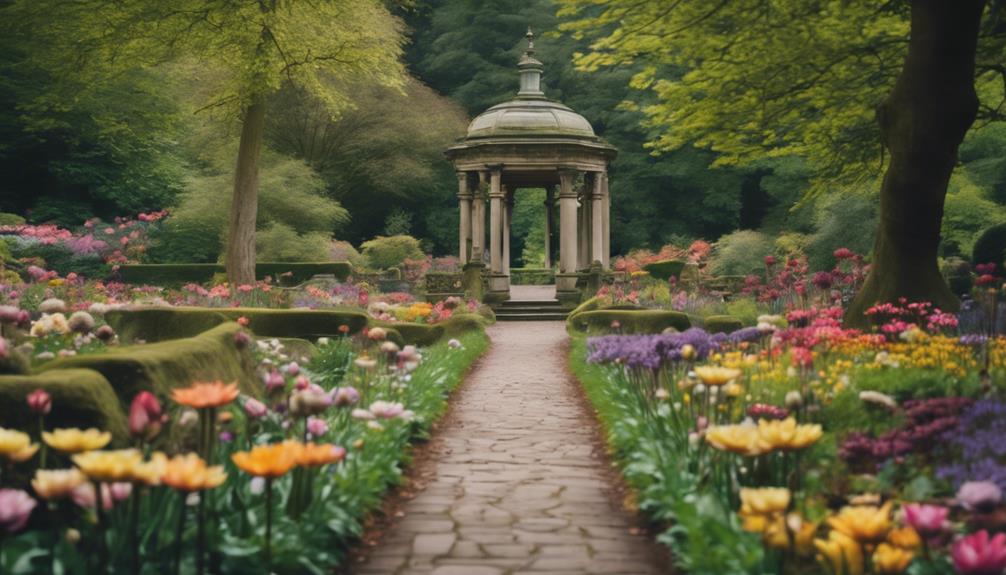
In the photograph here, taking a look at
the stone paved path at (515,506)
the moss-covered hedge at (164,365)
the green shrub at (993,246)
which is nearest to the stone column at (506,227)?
the green shrub at (993,246)

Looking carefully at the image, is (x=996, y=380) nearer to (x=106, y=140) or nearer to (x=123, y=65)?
(x=123, y=65)

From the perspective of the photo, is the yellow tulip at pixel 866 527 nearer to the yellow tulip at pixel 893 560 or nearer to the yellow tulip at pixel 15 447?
the yellow tulip at pixel 893 560

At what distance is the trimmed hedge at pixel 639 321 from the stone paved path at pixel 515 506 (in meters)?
3.72

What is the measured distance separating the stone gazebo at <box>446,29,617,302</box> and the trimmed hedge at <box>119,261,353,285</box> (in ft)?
15.0

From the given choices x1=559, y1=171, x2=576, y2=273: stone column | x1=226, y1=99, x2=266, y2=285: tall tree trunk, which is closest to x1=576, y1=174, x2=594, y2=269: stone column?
x1=559, y1=171, x2=576, y2=273: stone column

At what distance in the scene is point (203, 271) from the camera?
1055 inches

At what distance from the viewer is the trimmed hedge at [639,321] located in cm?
1278

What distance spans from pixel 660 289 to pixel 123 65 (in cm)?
1216

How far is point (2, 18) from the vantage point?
19.7m

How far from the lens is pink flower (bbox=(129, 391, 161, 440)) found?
10.7 ft

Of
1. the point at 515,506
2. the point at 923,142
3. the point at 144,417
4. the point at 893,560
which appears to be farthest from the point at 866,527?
the point at 923,142

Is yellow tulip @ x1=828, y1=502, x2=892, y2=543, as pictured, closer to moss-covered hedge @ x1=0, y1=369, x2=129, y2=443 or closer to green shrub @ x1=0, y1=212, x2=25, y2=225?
moss-covered hedge @ x1=0, y1=369, x2=129, y2=443

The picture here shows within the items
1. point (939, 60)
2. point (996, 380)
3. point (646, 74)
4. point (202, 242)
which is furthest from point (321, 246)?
point (996, 380)

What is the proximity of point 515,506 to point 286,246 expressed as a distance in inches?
983
